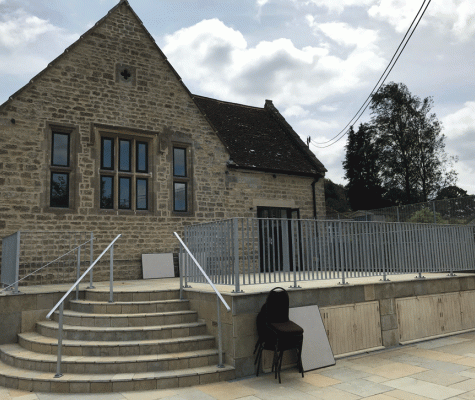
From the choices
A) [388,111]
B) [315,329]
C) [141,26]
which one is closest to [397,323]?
[315,329]

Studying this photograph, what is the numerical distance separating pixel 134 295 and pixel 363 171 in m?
33.9

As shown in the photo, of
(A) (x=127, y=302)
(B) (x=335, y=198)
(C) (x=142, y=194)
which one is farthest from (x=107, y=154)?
(B) (x=335, y=198)

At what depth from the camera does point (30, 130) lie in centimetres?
1009

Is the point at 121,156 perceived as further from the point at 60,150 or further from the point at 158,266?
the point at 158,266

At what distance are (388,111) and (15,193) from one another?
2959cm

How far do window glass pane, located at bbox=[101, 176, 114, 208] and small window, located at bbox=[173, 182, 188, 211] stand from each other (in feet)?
5.96

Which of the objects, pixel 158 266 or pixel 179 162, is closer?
pixel 158 266

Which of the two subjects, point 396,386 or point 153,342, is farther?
point 153,342

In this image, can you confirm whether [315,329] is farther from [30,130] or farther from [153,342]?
[30,130]

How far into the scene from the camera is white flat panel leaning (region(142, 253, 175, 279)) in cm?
1102

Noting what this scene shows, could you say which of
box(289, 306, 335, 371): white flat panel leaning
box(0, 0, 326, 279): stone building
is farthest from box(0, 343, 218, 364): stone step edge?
box(0, 0, 326, 279): stone building

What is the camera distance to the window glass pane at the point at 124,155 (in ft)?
37.2

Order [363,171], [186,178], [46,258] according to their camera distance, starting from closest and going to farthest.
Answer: [46,258] < [186,178] < [363,171]

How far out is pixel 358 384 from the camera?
5.70 m
